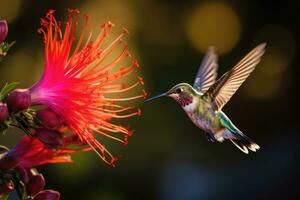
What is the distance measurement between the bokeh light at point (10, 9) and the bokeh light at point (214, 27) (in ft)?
7.38

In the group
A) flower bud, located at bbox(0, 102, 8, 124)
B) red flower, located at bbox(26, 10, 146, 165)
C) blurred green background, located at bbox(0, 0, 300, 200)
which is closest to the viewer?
flower bud, located at bbox(0, 102, 8, 124)

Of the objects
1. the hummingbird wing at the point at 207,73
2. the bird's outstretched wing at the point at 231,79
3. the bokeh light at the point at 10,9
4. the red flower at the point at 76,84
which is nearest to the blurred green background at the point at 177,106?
the bokeh light at the point at 10,9

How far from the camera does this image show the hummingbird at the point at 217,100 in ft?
10.2

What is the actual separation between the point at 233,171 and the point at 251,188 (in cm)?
57

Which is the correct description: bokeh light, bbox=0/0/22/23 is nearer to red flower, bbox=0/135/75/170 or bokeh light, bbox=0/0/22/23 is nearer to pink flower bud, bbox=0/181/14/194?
red flower, bbox=0/135/75/170

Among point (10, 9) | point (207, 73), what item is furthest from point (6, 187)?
point (10, 9)

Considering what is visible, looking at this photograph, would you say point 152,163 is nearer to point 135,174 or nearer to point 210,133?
point 135,174

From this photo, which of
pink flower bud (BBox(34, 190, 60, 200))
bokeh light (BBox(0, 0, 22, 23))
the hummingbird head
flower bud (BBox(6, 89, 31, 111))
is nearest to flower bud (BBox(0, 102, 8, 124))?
flower bud (BBox(6, 89, 31, 111))

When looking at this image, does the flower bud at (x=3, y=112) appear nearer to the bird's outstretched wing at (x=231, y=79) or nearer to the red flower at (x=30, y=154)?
the red flower at (x=30, y=154)

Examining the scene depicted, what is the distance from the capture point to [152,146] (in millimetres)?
8891

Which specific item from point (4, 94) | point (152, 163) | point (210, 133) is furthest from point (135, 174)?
point (4, 94)

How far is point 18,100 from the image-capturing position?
7.83 ft

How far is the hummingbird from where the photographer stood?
3117 millimetres

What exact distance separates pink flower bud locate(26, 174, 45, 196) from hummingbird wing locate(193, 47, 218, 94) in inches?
48.4
